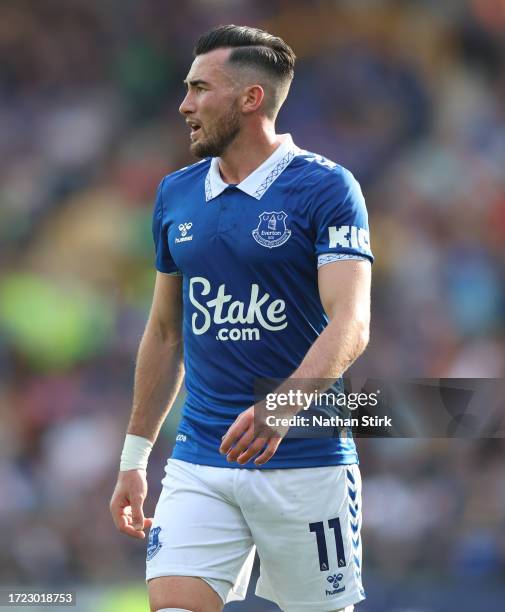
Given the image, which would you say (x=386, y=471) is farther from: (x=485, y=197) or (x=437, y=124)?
(x=437, y=124)

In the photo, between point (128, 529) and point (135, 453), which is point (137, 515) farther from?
point (135, 453)

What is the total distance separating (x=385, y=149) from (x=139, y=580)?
4040mm

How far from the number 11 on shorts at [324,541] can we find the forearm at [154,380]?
746 mm

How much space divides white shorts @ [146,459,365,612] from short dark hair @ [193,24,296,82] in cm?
144

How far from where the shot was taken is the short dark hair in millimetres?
4082

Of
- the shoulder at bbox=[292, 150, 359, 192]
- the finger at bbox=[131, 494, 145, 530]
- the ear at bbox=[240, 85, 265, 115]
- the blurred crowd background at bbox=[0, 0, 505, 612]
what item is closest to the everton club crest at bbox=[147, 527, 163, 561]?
the finger at bbox=[131, 494, 145, 530]

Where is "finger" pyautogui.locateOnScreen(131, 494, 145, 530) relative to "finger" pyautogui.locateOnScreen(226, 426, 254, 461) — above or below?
below

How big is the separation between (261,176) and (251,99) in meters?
0.30

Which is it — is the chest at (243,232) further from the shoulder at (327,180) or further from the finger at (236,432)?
the finger at (236,432)

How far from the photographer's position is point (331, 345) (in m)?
3.47

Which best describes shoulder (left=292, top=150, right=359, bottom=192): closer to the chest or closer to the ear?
the chest

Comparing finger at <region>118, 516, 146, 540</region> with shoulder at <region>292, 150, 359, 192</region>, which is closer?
shoulder at <region>292, 150, 359, 192</region>

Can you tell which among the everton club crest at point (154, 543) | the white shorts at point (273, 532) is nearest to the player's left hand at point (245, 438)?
the white shorts at point (273, 532)

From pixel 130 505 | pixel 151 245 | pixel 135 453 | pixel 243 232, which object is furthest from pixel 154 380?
pixel 151 245
